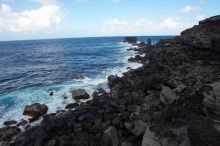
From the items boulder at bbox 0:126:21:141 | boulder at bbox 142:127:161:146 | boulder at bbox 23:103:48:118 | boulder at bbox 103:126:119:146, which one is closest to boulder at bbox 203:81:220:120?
boulder at bbox 142:127:161:146

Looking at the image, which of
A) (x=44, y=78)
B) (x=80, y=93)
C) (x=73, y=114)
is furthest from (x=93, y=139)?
(x=44, y=78)

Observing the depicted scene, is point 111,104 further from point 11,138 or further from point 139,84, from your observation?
point 11,138

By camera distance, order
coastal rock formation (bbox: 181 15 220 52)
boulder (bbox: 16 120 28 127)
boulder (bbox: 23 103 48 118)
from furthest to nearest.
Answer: coastal rock formation (bbox: 181 15 220 52)
boulder (bbox: 23 103 48 118)
boulder (bbox: 16 120 28 127)

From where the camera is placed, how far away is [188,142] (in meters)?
11.1

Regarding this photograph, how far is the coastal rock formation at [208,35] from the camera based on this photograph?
2806 centimetres

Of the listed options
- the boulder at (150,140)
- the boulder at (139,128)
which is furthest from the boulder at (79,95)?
the boulder at (150,140)

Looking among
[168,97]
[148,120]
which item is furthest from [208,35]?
[148,120]

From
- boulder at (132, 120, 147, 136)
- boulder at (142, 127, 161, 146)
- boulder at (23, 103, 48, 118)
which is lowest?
boulder at (23, 103, 48, 118)

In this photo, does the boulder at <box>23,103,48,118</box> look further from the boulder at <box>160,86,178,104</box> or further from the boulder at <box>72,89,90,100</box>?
the boulder at <box>160,86,178,104</box>

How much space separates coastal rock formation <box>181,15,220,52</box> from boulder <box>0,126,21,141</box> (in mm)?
24549

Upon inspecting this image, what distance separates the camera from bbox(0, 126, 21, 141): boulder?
19227mm

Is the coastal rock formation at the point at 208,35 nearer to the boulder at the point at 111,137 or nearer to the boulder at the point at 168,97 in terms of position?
the boulder at the point at 168,97

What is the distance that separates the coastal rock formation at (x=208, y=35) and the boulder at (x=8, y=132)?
2455 centimetres

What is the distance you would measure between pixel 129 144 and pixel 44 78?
30490 millimetres
